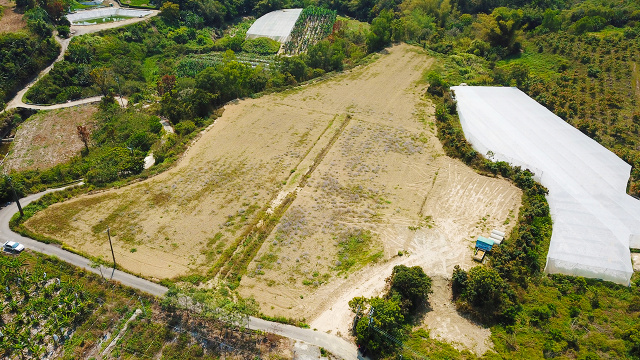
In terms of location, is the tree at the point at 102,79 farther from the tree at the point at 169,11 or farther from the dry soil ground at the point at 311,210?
the tree at the point at 169,11

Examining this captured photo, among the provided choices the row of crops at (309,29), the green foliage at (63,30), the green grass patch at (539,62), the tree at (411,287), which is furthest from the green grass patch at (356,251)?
the green foliage at (63,30)

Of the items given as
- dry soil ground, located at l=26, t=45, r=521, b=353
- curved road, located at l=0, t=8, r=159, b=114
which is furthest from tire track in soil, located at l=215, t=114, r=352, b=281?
curved road, located at l=0, t=8, r=159, b=114

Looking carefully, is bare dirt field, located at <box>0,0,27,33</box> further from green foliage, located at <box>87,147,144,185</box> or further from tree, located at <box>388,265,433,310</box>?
tree, located at <box>388,265,433,310</box>

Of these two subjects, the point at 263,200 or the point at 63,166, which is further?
the point at 63,166

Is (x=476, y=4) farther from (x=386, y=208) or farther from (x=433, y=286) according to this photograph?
(x=433, y=286)

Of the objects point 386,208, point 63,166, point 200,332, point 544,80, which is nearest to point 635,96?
point 544,80

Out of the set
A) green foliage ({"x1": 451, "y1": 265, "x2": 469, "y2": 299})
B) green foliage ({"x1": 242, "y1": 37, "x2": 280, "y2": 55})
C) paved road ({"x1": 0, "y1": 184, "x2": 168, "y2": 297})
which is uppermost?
green foliage ({"x1": 242, "y1": 37, "x2": 280, "y2": 55})
